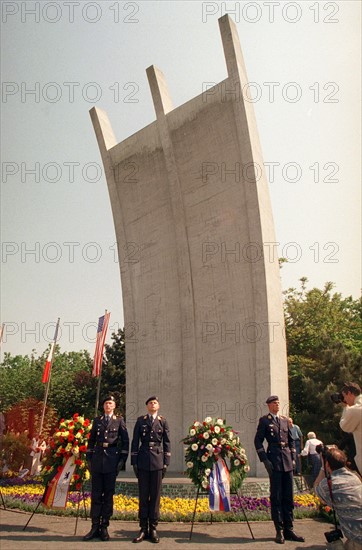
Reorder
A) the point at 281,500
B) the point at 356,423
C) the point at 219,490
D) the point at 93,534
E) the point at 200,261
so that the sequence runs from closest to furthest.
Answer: the point at 356,423, the point at 93,534, the point at 281,500, the point at 219,490, the point at 200,261

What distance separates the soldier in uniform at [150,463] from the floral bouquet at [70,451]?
4.67 ft

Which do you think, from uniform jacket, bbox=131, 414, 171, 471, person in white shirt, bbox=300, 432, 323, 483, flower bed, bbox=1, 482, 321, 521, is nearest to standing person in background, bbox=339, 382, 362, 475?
uniform jacket, bbox=131, 414, 171, 471

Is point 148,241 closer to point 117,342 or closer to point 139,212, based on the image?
point 139,212

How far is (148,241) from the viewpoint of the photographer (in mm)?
14930

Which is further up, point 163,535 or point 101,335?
point 101,335

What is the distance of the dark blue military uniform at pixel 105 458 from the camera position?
6.72 m

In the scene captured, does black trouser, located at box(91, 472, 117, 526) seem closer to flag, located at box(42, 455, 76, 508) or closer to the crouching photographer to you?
flag, located at box(42, 455, 76, 508)

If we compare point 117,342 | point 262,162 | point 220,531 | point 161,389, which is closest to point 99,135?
point 262,162

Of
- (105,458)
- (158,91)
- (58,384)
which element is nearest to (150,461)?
(105,458)

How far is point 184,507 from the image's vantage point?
28.6 feet

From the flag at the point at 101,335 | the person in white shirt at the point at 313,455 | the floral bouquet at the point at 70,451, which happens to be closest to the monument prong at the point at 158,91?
the flag at the point at 101,335

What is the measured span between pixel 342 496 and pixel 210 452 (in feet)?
Result: 9.82

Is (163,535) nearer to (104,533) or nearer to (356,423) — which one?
(104,533)

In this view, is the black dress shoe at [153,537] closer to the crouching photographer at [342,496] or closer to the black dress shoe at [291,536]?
the black dress shoe at [291,536]
